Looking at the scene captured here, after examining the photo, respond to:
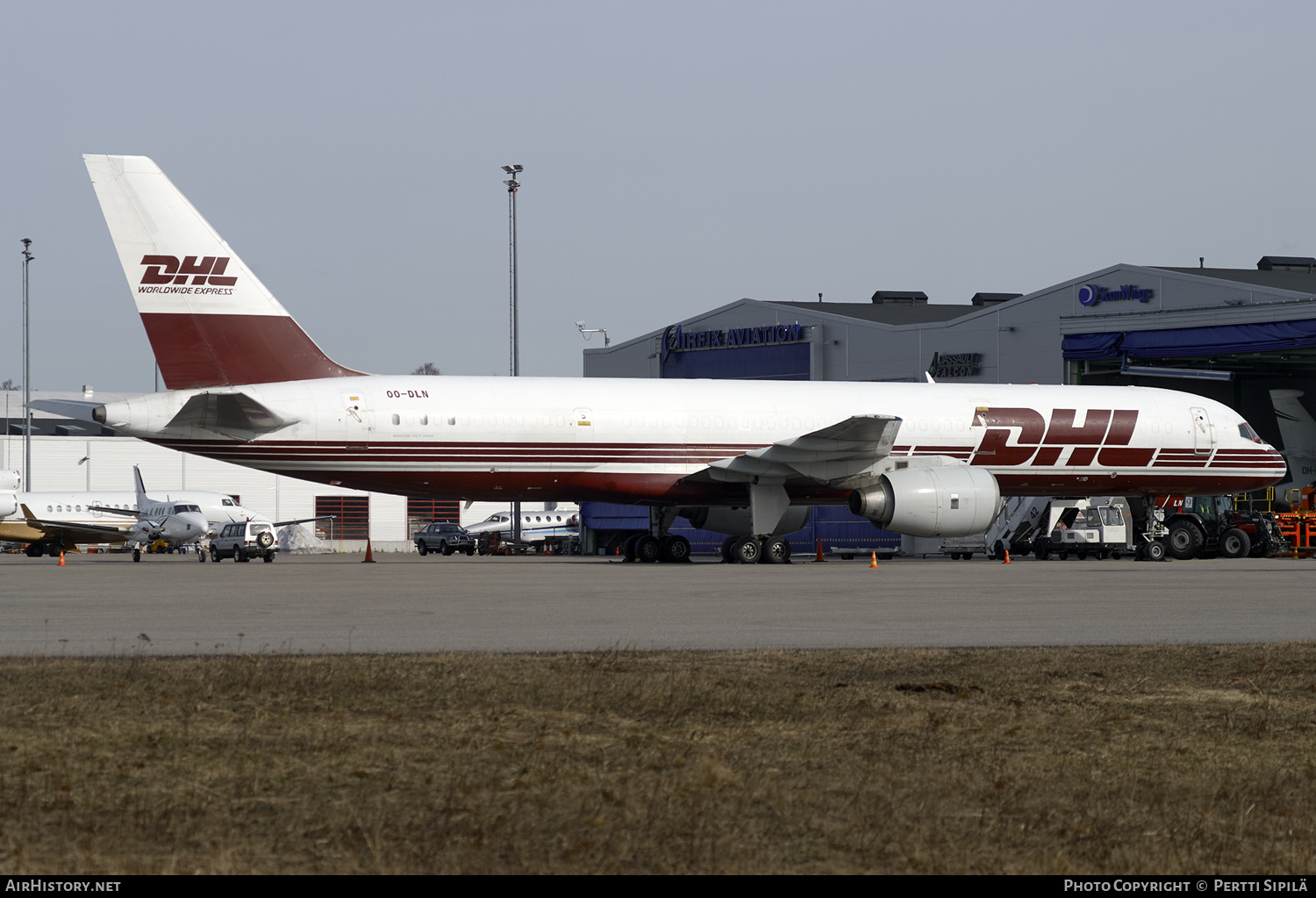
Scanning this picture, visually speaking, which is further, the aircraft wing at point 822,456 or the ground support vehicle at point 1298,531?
the ground support vehicle at point 1298,531

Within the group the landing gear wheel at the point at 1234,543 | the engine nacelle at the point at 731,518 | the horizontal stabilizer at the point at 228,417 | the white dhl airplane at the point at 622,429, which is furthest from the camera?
the landing gear wheel at the point at 1234,543

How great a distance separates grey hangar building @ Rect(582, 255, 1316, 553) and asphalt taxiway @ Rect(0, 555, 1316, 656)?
65.8ft

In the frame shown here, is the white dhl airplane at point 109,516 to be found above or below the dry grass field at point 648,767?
above

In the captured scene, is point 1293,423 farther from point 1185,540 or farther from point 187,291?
point 187,291

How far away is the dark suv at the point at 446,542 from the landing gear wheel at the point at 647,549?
2607cm

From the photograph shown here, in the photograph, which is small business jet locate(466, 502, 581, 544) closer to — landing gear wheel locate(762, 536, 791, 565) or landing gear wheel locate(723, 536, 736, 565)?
landing gear wheel locate(723, 536, 736, 565)

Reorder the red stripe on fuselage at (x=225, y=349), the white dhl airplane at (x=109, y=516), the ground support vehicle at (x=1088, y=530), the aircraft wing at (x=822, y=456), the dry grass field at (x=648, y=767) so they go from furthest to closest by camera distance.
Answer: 1. the white dhl airplane at (x=109, y=516)
2. the ground support vehicle at (x=1088, y=530)
3. the aircraft wing at (x=822, y=456)
4. the red stripe on fuselage at (x=225, y=349)
5. the dry grass field at (x=648, y=767)

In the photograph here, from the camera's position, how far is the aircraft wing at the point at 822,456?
3011 centimetres

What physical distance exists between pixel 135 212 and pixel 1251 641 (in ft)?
74.6

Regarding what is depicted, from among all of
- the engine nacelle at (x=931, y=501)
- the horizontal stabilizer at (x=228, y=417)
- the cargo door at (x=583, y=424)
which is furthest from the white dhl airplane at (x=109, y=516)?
the engine nacelle at (x=931, y=501)

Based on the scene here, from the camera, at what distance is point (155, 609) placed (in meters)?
16.9

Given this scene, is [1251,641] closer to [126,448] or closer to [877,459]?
[877,459]

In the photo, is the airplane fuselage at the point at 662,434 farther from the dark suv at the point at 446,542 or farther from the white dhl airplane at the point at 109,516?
the dark suv at the point at 446,542

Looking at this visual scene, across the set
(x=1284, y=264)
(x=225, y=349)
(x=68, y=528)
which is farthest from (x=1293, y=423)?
(x=68, y=528)
